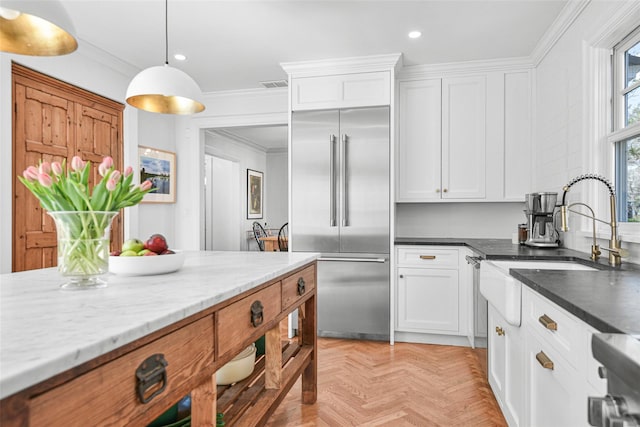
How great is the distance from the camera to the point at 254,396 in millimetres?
1708

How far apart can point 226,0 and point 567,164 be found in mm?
2662

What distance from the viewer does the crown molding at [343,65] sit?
3.60 meters

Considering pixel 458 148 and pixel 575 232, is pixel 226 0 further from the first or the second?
pixel 575 232

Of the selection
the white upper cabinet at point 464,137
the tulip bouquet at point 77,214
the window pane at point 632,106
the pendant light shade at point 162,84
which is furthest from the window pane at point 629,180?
the tulip bouquet at point 77,214

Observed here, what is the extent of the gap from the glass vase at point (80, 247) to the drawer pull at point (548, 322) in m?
1.49

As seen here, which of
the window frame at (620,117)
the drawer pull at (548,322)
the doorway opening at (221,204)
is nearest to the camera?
the drawer pull at (548,322)

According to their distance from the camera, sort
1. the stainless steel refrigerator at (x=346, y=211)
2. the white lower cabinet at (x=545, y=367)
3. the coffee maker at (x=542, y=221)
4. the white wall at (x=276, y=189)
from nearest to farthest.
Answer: the white lower cabinet at (x=545, y=367) < the coffee maker at (x=542, y=221) < the stainless steel refrigerator at (x=346, y=211) < the white wall at (x=276, y=189)

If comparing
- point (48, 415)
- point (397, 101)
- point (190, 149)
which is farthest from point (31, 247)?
point (397, 101)

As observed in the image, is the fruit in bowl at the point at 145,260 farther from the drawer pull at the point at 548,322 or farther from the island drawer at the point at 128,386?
the drawer pull at the point at 548,322

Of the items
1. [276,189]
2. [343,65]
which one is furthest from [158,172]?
[276,189]

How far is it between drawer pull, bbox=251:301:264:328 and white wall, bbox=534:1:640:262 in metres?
1.88

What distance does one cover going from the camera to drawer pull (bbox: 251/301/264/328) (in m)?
1.43

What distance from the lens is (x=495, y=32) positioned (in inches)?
125

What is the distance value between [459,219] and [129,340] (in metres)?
3.78
